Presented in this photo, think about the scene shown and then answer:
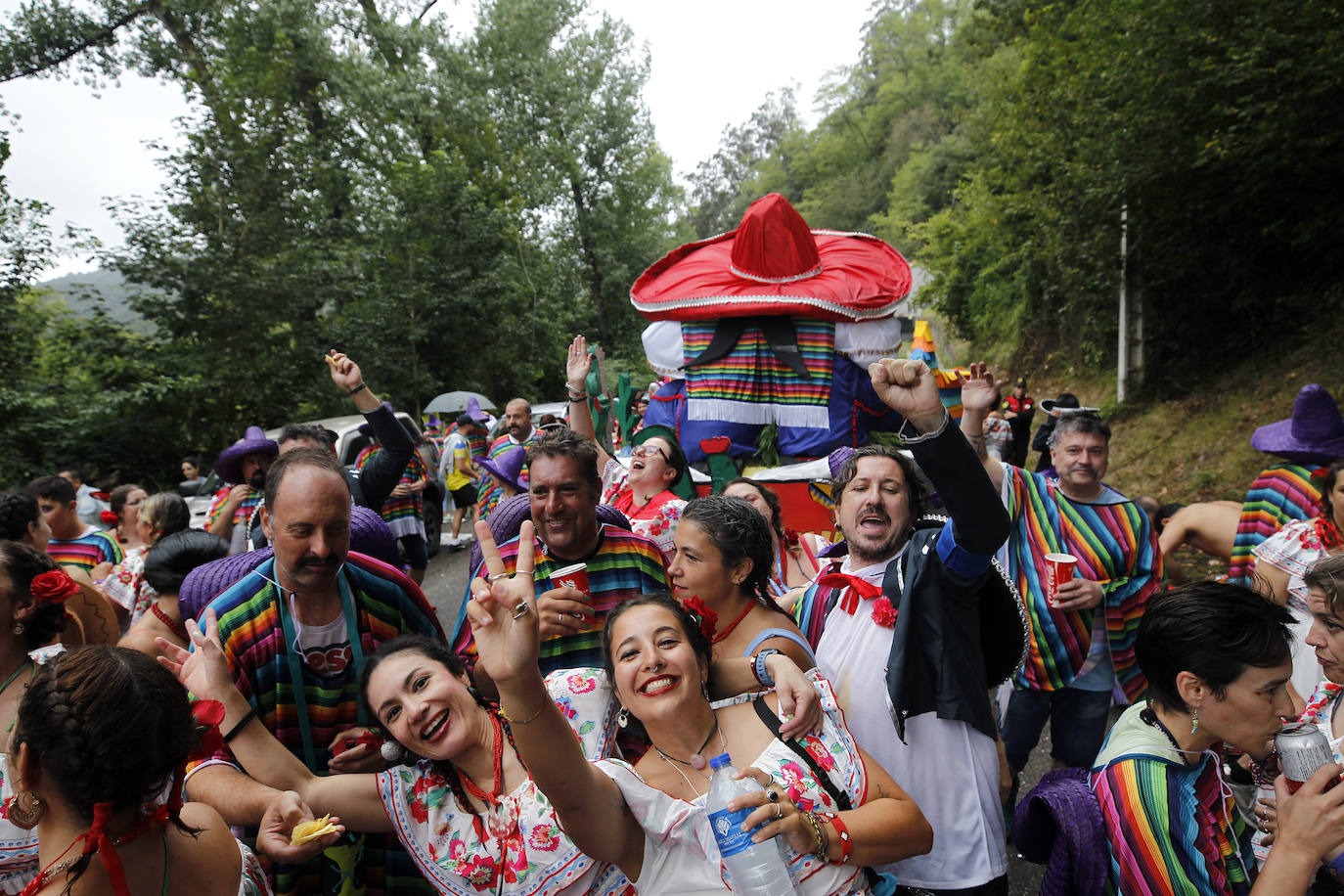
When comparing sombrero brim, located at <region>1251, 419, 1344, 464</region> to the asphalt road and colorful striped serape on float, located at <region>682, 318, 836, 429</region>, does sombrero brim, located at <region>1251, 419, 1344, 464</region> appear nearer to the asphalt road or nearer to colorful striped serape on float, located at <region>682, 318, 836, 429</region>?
the asphalt road

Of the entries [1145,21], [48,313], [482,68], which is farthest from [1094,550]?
[482,68]

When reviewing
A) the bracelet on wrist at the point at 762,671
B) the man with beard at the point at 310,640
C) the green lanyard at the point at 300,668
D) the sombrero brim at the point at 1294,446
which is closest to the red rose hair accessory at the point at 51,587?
the man with beard at the point at 310,640

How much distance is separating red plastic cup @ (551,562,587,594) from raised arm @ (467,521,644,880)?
0.79 metres

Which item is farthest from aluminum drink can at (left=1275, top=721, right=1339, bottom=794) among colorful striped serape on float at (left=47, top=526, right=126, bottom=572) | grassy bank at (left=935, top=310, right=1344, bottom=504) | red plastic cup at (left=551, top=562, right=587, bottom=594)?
grassy bank at (left=935, top=310, right=1344, bottom=504)

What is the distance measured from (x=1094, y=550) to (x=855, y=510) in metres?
1.43

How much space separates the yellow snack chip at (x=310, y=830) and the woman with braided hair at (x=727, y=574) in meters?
1.07

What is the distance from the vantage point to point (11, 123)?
38.2 feet

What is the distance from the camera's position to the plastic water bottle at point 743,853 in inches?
56.2

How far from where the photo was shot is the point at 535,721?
1.46 meters

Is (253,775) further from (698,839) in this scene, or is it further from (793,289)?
(793,289)

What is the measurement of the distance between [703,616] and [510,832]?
2.53 feet

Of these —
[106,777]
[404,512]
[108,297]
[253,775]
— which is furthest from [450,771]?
[108,297]

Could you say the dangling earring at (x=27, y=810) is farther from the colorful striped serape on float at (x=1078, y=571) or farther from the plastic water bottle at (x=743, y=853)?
the colorful striped serape on float at (x=1078, y=571)

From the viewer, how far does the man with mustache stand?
10.2ft
